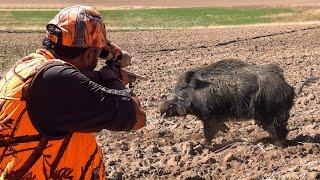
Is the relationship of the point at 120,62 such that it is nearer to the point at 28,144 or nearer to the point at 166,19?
the point at 28,144

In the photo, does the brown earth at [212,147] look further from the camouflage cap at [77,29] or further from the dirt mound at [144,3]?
the dirt mound at [144,3]

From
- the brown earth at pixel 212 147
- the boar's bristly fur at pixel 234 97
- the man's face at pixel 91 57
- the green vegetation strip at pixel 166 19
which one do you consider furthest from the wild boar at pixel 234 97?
the green vegetation strip at pixel 166 19

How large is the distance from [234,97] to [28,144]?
16.5 ft

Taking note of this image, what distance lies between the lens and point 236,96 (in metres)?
7.53

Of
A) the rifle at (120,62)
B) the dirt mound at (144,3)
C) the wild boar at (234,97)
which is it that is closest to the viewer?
the rifle at (120,62)

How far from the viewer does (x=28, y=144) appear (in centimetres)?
277

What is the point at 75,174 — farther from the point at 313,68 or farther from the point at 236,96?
the point at 313,68

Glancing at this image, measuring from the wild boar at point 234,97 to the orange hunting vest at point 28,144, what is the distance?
4.69 meters

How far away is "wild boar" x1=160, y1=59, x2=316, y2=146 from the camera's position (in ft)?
23.9

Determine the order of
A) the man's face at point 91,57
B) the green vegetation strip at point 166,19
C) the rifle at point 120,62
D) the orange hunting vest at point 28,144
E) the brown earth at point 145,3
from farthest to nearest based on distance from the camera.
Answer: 1. the brown earth at point 145,3
2. the green vegetation strip at point 166,19
3. the rifle at point 120,62
4. the man's face at point 91,57
5. the orange hunting vest at point 28,144

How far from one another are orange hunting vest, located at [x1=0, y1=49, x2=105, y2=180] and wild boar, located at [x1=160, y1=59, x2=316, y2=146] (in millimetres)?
4694

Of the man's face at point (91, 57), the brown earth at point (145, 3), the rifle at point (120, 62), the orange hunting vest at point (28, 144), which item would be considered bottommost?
the brown earth at point (145, 3)

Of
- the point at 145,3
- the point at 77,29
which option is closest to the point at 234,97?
the point at 77,29

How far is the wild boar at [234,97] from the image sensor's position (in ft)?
23.9
